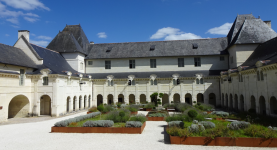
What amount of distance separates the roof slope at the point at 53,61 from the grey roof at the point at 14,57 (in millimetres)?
1560

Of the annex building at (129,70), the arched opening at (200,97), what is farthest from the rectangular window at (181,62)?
the arched opening at (200,97)

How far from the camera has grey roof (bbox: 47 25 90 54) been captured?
3238cm

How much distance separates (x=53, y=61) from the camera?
27.7 metres

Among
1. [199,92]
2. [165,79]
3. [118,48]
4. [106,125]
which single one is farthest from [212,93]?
[106,125]

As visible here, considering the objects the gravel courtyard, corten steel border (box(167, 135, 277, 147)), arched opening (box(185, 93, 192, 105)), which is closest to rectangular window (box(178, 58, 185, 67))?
arched opening (box(185, 93, 192, 105))

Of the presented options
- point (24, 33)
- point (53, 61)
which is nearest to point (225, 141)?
point (53, 61)

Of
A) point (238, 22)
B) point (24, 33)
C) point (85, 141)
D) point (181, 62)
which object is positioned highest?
point (238, 22)

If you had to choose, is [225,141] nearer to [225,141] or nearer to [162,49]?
[225,141]

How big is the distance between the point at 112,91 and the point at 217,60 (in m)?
18.9

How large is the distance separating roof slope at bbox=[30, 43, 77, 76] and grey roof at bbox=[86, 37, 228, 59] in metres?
5.67

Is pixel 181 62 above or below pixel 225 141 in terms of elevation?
above

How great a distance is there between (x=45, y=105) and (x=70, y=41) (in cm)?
1215

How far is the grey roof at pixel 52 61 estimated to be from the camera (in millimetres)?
25219

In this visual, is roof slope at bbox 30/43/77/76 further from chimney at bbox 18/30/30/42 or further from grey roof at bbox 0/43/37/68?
grey roof at bbox 0/43/37/68
